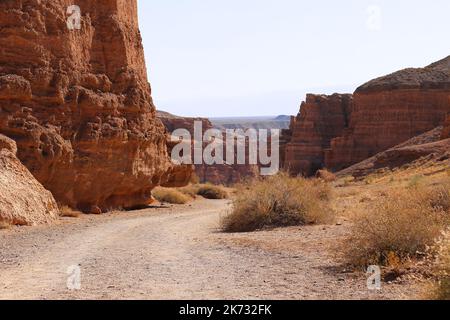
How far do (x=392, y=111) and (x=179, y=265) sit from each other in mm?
55922

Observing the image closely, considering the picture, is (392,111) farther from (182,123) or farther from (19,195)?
(19,195)

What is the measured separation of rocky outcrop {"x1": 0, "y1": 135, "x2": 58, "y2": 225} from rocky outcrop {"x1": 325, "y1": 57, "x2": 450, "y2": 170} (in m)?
49.0

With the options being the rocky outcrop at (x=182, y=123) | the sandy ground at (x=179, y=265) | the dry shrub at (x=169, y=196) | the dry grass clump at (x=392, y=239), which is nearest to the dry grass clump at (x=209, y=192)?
the dry shrub at (x=169, y=196)

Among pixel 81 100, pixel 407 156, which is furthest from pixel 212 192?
pixel 81 100

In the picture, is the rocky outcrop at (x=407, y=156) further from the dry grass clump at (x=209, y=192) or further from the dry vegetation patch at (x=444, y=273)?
the dry vegetation patch at (x=444, y=273)

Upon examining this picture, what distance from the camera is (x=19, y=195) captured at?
52.6ft

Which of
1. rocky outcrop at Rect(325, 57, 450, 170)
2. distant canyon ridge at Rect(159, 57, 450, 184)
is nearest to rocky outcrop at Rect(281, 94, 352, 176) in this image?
distant canyon ridge at Rect(159, 57, 450, 184)

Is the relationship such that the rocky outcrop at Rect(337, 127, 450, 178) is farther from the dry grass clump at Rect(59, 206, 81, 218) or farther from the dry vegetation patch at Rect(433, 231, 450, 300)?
the dry vegetation patch at Rect(433, 231, 450, 300)

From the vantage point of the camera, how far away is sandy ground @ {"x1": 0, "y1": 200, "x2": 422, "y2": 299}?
7316 mm

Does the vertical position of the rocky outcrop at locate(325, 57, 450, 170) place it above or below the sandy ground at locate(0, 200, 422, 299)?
above

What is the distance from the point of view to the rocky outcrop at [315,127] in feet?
243

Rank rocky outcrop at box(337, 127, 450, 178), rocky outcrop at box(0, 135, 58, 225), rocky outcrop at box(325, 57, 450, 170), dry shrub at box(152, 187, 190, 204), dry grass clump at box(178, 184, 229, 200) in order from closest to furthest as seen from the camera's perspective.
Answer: rocky outcrop at box(0, 135, 58, 225) < dry shrub at box(152, 187, 190, 204) < dry grass clump at box(178, 184, 229, 200) < rocky outcrop at box(337, 127, 450, 178) < rocky outcrop at box(325, 57, 450, 170)
